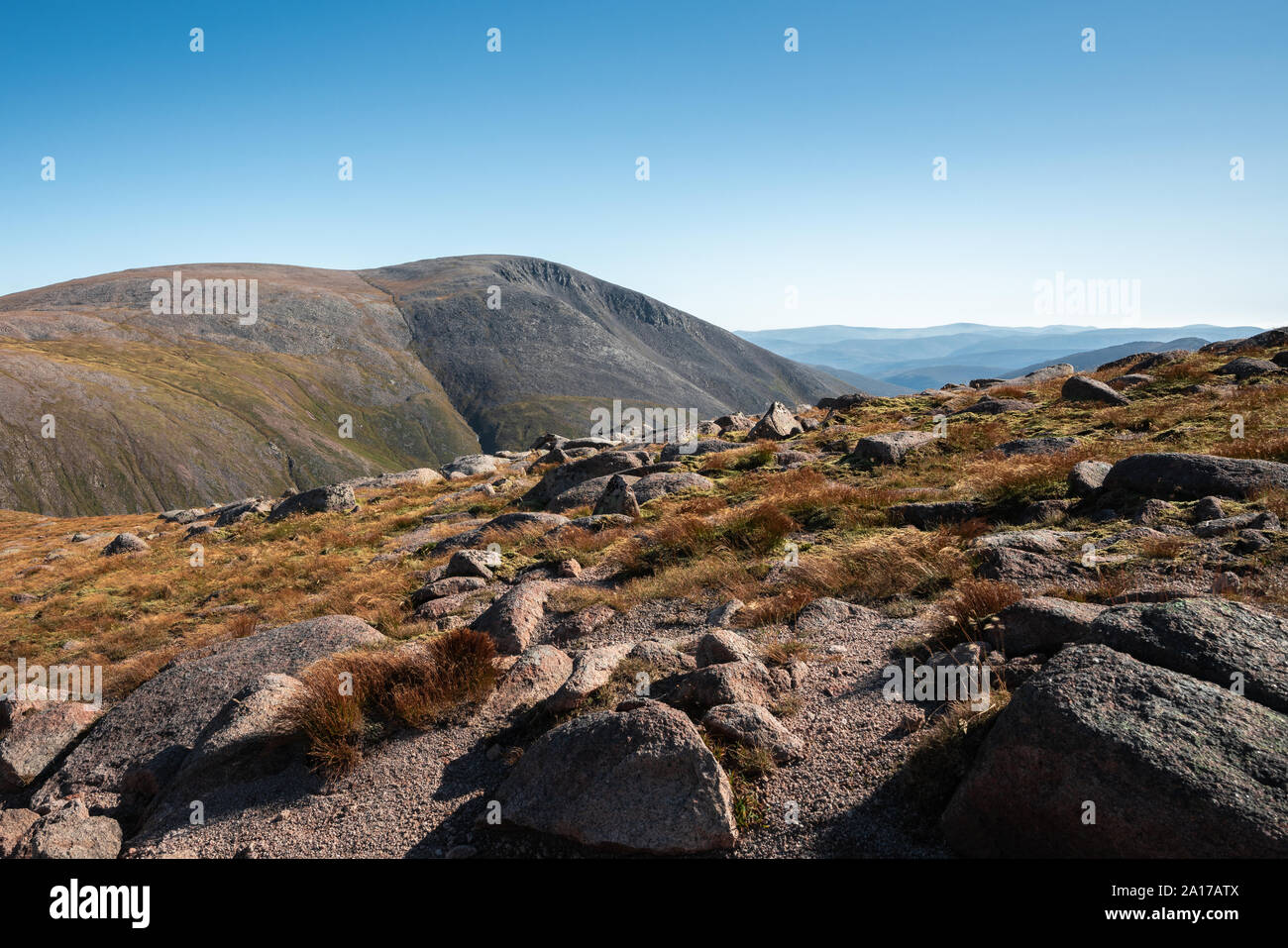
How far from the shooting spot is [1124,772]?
162 inches

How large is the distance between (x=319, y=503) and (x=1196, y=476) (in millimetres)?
33430

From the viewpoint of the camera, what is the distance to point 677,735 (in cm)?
559

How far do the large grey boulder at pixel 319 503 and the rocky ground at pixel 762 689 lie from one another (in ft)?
51.6

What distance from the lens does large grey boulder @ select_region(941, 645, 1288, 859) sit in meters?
3.84

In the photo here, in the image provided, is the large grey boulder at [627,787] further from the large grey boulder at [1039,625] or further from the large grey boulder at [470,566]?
the large grey boulder at [470,566]

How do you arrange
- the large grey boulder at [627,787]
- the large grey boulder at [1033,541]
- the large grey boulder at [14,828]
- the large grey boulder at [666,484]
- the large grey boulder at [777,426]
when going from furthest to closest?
the large grey boulder at [777,426] → the large grey boulder at [666,484] → the large grey boulder at [1033,541] → the large grey boulder at [14,828] → the large grey boulder at [627,787]

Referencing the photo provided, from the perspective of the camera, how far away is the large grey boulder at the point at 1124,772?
384 centimetres

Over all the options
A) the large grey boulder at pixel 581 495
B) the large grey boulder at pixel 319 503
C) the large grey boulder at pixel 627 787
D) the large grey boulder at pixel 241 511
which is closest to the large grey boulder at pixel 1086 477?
the large grey boulder at pixel 627 787

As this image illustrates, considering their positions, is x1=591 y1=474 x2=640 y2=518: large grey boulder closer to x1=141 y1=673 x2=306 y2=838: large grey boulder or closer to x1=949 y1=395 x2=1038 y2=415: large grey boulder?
x1=141 y1=673 x2=306 y2=838: large grey boulder

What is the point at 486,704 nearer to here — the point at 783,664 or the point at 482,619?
the point at 482,619

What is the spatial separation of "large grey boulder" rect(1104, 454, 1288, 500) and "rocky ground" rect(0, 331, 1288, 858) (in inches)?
1.7

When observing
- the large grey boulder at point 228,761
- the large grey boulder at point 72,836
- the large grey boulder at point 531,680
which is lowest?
the large grey boulder at point 72,836
